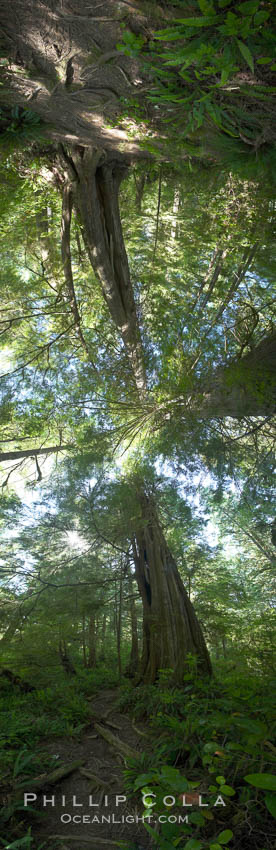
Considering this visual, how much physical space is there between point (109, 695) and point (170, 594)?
1005 mm

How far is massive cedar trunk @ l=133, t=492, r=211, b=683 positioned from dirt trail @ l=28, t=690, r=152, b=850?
0.81 metres

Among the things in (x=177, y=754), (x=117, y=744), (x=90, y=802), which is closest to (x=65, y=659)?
(x=117, y=744)

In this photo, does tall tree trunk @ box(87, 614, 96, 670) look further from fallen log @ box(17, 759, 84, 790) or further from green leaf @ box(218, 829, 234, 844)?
green leaf @ box(218, 829, 234, 844)

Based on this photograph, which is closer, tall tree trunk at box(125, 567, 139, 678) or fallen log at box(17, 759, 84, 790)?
fallen log at box(17, 759, 84, 790)

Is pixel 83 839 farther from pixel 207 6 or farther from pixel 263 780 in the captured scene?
pixel 207 6

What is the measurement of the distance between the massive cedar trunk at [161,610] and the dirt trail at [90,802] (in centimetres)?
81

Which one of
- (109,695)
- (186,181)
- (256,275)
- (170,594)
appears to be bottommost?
(109,695)

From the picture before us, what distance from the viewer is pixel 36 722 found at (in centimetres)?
285

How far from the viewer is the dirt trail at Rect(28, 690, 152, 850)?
67.7 inches

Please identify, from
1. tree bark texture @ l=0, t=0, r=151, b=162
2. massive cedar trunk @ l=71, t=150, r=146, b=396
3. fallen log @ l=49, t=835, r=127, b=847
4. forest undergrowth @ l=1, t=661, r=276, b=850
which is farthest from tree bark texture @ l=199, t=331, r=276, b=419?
fallen log @ l=49, t=835, r=127, b=847

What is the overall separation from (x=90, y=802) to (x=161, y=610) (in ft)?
6.51

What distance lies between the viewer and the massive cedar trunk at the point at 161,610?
12.2 ft

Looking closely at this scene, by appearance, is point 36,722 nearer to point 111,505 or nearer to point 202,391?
point 111,505

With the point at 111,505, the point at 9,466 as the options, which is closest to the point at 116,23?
the point at 111,505
